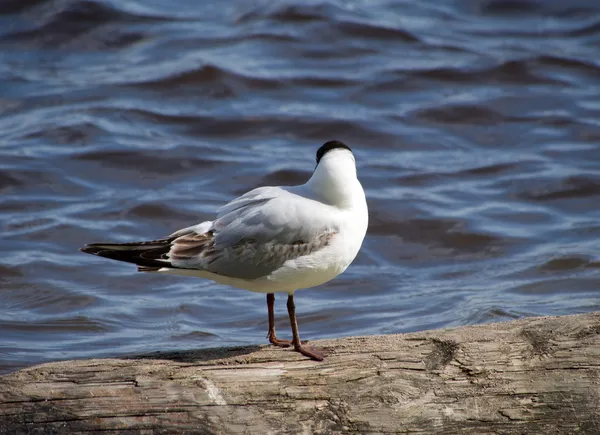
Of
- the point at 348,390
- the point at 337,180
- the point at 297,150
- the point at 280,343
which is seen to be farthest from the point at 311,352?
the point at 297,150

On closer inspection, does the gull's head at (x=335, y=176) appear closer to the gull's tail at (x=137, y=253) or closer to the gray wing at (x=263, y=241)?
the gray wing at (x=263, y=241)

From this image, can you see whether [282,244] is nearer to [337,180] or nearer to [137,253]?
[337,180]

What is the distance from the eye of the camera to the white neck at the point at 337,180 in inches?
175

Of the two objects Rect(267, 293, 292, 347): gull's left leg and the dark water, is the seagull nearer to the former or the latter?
Rect(267, 293, 292, 347): gull's left leg

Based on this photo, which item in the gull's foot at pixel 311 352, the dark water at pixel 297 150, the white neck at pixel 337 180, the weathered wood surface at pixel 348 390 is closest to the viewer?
the weathered wood surface at pixel 348 390

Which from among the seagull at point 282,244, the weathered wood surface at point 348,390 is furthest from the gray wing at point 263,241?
the weathered wood surface at point 348,390

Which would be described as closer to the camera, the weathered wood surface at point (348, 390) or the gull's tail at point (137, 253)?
the weathered wood surface at point (348, 390)

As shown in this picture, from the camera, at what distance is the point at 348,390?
3.83m

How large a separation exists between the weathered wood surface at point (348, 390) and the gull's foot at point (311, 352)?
0.05m

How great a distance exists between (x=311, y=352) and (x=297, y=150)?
689cm

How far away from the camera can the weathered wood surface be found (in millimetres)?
3621

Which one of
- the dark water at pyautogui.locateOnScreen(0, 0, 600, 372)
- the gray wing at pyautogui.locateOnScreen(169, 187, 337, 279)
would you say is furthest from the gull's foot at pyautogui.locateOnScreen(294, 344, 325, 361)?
the dark water at pyautogui.locateOnScreen(0, 0, 600, 372)

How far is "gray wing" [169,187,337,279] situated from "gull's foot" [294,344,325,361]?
16.9 inches

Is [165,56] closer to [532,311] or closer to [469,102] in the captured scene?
[469,102]
